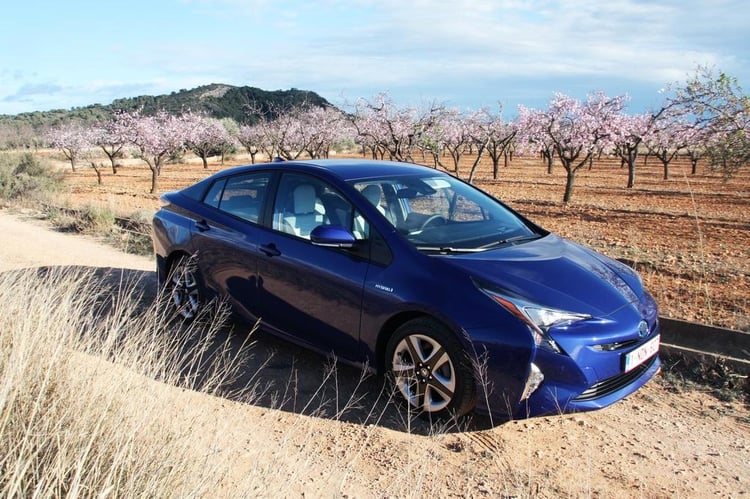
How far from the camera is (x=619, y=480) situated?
10.3 ft

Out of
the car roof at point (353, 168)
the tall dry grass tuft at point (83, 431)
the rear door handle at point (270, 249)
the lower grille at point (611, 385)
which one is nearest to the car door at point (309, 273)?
the rear door handle at point (270, 249)

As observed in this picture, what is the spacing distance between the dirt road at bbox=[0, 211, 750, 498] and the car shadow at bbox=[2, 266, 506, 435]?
2 cm

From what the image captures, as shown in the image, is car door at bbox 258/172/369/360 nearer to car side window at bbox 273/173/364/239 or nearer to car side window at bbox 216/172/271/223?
car side window at bbox 273/173/364/239

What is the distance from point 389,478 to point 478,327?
37.7 inches

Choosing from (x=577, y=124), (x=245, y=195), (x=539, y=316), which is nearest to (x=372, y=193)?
(x=245, y=195)

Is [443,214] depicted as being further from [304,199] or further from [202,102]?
[202,102]

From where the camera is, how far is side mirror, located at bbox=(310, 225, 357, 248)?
12.8 ft

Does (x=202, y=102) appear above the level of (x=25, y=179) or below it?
above

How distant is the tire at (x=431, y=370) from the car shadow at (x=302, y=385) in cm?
10

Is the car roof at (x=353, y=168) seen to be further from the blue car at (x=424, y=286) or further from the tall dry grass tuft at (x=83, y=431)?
the tall dry grass tuft at (x=83, y=431)

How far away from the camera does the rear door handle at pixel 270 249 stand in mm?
4480

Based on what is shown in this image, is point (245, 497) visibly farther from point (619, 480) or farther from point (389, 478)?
point (619, 480)

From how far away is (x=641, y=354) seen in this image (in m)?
3.55

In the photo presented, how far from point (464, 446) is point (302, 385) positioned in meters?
1.34
